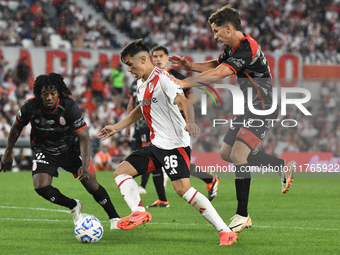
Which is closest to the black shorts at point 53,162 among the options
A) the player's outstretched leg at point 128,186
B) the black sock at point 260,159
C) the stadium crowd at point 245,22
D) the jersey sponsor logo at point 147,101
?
the player's outstretched leg at point 128,186

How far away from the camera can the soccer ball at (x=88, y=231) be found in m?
5.87

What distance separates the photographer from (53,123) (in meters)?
6.52

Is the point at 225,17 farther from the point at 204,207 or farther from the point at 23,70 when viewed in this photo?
the point at 23,70

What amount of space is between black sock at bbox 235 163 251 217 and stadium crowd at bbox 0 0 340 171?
6.17m

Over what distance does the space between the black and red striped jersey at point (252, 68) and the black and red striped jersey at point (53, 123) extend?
180 cm

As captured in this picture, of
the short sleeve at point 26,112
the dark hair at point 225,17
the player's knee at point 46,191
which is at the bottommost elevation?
the player's knee at point 46,191

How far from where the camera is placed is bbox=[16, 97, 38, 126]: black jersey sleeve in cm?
642

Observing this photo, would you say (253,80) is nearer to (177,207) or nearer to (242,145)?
(242,145)

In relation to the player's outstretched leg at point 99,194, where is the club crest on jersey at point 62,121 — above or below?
above

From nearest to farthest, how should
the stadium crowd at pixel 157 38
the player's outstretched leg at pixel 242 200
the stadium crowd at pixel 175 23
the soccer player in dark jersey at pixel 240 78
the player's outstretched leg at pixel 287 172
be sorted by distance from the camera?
1. the soccer player in dark jersey at pixel 240 78
2. the player's outstretched leg at pixel 242 200
3. the player's outstretched leg at pixel 287 172
4. the stadium crowd at pixel 157 38
5. the stadium crowd at pixel 175 23

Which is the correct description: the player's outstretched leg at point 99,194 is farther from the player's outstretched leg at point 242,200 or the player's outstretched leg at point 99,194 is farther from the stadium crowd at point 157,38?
the stadium crowd at point 157,38

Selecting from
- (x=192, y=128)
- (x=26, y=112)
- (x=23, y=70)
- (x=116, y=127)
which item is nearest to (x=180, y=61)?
(x=192, y=128)

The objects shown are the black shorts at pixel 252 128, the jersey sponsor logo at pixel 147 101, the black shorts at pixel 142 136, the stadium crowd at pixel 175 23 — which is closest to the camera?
the jersey sponsor logo at pixel 147 101

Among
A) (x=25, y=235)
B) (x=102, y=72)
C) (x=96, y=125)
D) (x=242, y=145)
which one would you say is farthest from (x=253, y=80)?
(x=102, y=72)
